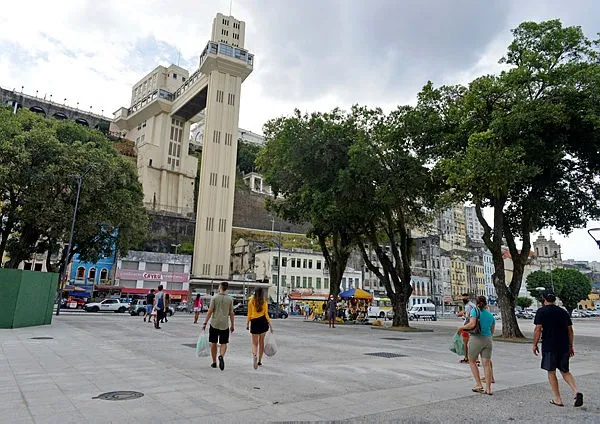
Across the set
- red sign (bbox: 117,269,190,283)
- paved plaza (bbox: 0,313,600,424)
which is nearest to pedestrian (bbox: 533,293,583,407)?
paved plaza (bbox: 0,313,600,424)

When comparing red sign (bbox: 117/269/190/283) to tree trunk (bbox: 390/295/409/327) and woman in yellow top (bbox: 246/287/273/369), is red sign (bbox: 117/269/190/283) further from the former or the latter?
woman in yellow top (bbox: 246/287/273/369)

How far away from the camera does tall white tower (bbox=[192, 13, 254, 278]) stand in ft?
202

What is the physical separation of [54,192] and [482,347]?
25.7 m

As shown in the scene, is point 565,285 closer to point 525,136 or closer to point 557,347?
point 525,136

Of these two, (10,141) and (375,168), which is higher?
(10,141)

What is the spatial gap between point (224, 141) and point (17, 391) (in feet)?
196

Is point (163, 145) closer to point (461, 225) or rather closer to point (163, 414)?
point (163, 414)

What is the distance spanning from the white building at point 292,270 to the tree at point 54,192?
34.5m

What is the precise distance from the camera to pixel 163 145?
258ft

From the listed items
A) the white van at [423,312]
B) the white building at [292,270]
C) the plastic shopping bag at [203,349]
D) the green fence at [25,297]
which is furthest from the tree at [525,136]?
the white building at [292,270]

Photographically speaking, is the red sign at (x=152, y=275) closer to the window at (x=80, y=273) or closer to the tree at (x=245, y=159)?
the window at (x=80, y=273)

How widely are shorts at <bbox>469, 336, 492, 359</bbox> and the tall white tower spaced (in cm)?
5602

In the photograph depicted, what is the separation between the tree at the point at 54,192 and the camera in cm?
2452

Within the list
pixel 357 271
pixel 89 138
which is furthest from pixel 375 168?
pixel 357 271
